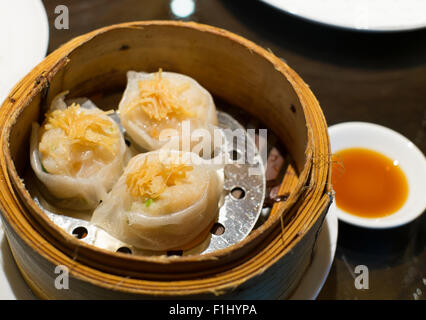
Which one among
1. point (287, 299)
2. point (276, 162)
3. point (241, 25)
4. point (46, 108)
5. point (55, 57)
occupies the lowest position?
point (287, 299)

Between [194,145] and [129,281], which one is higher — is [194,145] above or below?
above

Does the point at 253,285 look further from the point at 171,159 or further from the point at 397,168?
the point at 397,168

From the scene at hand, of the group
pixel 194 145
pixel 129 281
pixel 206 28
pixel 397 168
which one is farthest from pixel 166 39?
pixel 397 168

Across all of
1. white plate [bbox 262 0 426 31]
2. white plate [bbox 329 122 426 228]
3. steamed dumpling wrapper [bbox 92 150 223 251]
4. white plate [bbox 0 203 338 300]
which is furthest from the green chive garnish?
white plate [bbox 262 0 426 31]

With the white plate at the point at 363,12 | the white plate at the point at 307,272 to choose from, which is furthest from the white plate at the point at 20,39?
the white plate at the point at 363,12

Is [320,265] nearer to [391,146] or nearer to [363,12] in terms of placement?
[391,146]

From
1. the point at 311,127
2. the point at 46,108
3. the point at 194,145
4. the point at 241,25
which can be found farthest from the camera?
the point at 241,25

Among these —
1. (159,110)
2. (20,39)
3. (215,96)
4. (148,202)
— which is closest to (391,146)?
(215,96)
